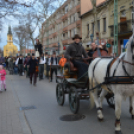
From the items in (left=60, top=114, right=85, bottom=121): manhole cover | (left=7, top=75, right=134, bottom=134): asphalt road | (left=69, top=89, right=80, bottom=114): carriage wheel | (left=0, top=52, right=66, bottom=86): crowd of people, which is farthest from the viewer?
(left=0, top=52, right=66, bottom=86): crowd of people

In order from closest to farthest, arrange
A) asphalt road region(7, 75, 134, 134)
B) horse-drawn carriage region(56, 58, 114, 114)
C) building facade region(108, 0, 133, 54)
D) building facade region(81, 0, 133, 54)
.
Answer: asphalt road region(7, 75, 134, 134) → horse-drawn carriage region(56, 58, 114, 114) → building facade region(108, 0, 133, 54) → building facade region(81, 0, 133, 54)

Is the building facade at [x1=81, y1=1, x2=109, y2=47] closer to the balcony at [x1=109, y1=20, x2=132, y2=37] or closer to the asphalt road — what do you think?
the balcony at [x1=109, y1=20, x2=132, y2=37]

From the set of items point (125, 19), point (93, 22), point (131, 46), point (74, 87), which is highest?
point (93, 22)

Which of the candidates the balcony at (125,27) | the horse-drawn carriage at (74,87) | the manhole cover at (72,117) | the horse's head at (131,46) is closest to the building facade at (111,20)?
the balcony at (125,27)

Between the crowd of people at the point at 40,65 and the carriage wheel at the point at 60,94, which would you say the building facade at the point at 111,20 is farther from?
the carriage wheel at the point at 60,94

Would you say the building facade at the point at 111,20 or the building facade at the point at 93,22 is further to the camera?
the building facade at the point at 93,22

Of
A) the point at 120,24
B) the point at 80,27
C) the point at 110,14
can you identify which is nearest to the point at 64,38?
the point at 80,27

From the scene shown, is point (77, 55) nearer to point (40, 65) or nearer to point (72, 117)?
point (72, 117)

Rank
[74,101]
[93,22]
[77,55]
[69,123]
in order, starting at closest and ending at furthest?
1. [69,123]
2. [74,101]
3. [77,55]
4. [93,22]

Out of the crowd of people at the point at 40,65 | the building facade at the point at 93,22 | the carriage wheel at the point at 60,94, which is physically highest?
the building facade at the point at 93,22

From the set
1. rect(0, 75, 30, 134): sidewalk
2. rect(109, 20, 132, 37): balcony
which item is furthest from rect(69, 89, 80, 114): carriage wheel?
rect(109, 20, 132, 37): balcony

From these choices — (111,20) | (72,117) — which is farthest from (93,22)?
(72,117)

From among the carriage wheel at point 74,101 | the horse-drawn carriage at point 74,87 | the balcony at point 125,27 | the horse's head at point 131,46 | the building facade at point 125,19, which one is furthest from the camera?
the building facade at point 125,19

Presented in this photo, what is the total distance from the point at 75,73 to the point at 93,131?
228 centimetres
